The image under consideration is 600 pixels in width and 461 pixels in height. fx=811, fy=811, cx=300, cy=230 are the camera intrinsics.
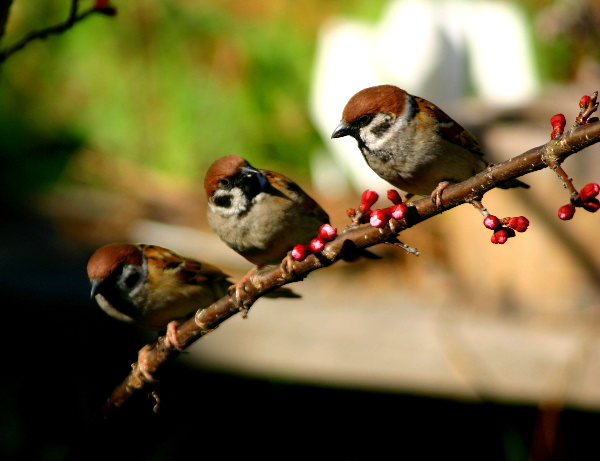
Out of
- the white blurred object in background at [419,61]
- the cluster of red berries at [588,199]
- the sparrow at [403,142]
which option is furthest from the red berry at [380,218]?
the white blurred object in background at [419,61]

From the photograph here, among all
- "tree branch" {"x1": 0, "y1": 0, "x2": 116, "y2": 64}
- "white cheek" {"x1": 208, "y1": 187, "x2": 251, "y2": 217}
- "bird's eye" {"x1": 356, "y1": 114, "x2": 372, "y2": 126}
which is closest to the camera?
"tree branch" {"x1": 0, "y1": 0, "x2": 116, "y2": 64}

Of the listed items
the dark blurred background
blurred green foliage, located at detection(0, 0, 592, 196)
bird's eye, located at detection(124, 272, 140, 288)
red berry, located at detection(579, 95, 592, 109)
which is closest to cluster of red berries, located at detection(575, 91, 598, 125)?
red berry, located at detection(579, 95, 592, 109)

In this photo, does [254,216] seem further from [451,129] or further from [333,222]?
[333,222]

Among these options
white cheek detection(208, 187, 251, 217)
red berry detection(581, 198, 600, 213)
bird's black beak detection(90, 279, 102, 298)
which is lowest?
bird's black beak detection(90, 279, 102, 298)

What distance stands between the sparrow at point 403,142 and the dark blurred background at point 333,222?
1838 millimetres

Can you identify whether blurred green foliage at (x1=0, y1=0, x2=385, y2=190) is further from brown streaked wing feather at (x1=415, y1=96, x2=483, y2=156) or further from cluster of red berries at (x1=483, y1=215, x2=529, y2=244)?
cluster of red berries at (x1=483, y1=215, x2=529, y2=244)

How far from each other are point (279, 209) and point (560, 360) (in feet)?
6.62

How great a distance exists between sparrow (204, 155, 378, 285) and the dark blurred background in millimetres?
1748

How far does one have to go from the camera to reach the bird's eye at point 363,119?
1619 millimetres

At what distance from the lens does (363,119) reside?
163 cm

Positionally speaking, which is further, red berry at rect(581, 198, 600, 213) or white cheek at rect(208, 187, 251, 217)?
white cheek at rect(208, 187, 251, 217)

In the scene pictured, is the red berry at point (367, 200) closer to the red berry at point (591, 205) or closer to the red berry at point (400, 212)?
the red berry at point (400, 212)

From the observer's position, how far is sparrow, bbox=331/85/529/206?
5.21ft

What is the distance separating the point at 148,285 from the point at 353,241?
0.81 metres
